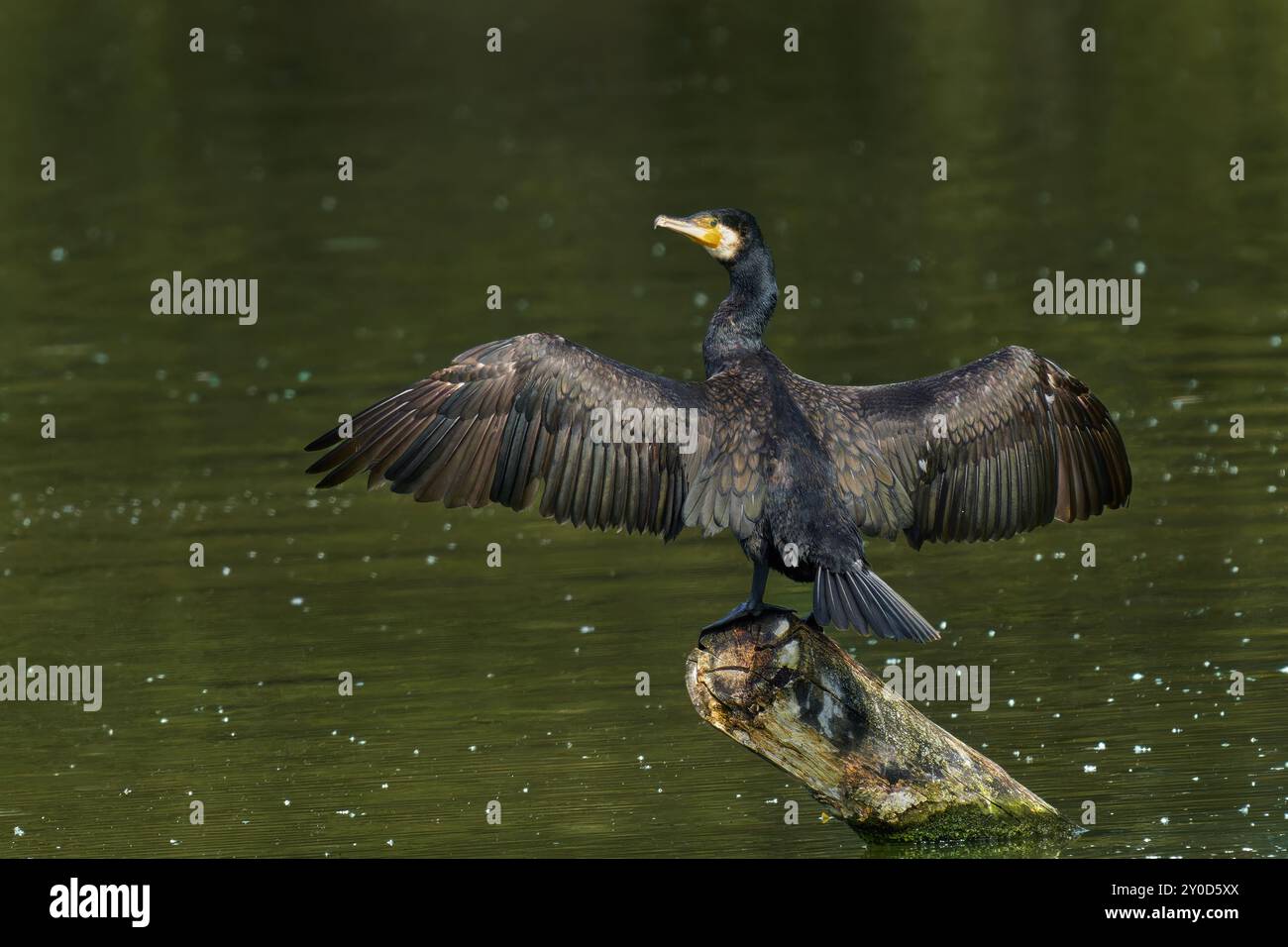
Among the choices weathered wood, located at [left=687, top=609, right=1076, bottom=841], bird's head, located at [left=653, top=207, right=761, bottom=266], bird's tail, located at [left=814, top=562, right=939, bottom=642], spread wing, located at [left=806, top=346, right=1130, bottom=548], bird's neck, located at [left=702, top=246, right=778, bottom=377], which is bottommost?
weathered wood, located at [left=687, top=609, right=1076, bottom=841]

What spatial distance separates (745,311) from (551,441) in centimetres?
113

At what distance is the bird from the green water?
1452 mm

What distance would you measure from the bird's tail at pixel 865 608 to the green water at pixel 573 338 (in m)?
1.30

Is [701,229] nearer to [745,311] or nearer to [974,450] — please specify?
[745,311]

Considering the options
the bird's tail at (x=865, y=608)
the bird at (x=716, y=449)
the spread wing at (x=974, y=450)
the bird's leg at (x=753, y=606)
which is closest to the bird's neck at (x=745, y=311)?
the bird at (x=716, y=449)

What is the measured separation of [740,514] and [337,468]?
168 centimetres

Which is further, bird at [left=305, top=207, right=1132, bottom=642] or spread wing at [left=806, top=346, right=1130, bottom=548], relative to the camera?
spread wing at [left=806, top=346, right=1130, bottom=548]

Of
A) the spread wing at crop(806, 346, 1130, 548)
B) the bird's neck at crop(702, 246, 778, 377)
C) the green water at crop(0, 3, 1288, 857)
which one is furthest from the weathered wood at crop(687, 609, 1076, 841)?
the bird's neck at crop(702, 246, 778, 377)

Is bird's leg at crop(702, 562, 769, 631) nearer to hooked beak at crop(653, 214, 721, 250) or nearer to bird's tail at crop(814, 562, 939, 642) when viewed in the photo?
bird's tail at crop(814, 562, 939, 642)

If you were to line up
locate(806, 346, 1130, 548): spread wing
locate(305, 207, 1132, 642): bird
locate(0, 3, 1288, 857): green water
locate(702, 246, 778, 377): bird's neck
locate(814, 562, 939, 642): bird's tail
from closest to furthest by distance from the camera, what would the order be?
1. locate(814, 562, 939, 642): bird's tail
2. locate(305, 207, 1132, 642): bird
3. locate(806, 346, 1130, 548): spread wing
4. locate(702, 246, 778, 377): bird's neck
5. locate(0, 3, 1288, 857): green water

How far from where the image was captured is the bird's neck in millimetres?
9898

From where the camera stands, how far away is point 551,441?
9461 mm

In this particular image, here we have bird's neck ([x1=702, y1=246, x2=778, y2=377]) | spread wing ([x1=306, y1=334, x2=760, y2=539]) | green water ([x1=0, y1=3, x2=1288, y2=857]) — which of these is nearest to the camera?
spread wing ([x1=306, y1=334, x2=760, y2=539])

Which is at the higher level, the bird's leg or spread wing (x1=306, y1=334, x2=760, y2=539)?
spread wing (x1=306, y1=334, x2=760, y2=539)
